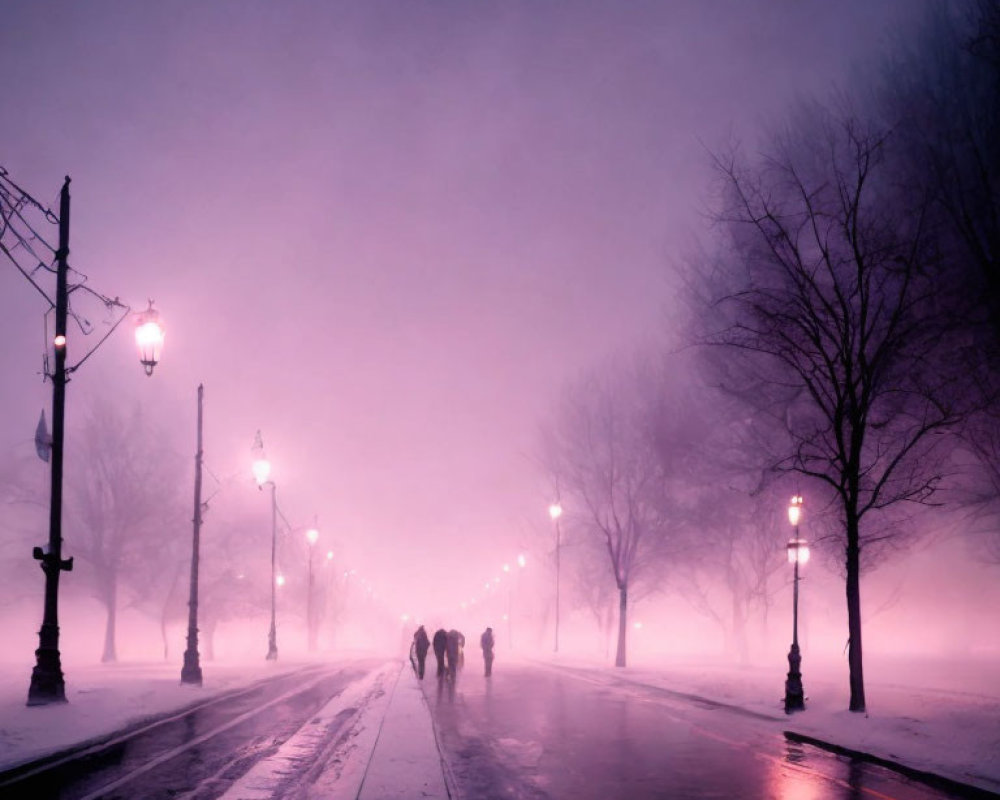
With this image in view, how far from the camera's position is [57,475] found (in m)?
15.8

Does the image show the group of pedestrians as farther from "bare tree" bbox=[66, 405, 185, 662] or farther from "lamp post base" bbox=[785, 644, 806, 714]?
"bare tree" bbox=[66, 405, 185, 662]

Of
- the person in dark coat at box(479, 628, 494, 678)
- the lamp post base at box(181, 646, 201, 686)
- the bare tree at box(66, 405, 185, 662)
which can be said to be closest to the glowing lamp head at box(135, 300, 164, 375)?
the lamp post base at box(181, 646, 201, 686)

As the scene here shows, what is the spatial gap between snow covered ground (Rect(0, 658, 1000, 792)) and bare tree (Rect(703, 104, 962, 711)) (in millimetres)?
1543

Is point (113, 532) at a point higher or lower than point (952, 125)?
lower

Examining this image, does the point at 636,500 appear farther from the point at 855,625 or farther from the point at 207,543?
the point at 207,543

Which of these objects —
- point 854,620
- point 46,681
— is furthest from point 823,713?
point 46,681

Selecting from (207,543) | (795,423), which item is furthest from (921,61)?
(207,543)

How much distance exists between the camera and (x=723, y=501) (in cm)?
3484

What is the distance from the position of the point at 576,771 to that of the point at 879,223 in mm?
15094

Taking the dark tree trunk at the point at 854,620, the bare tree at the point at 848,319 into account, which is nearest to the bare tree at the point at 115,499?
the bare tree at the point at 848,319

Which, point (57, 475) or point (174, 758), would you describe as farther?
point (57, 475)

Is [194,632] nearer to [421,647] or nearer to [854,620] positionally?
[421,647]

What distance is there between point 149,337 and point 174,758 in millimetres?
9056

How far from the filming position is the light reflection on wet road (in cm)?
925
